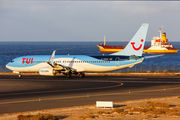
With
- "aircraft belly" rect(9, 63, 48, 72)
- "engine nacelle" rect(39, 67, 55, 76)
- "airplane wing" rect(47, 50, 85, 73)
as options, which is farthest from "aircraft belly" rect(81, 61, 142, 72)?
"aircraft belly" rect(9, 63, 48, 72)

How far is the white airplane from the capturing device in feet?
152

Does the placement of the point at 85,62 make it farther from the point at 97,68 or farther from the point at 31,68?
the point at 31,68

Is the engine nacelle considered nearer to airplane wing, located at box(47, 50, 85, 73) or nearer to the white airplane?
the white airplane

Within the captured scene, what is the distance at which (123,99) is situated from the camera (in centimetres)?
2664

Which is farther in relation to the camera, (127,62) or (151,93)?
(127,62)

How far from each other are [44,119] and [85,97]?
10.6 metres

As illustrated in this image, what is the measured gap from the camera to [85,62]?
48.1 meters

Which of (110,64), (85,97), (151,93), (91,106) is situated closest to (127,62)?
(110,64)

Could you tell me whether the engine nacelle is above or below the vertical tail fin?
below

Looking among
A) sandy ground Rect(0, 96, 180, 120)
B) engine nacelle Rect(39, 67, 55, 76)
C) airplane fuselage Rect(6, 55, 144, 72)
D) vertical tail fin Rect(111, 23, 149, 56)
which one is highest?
vertical tail fin Rect(111, 23, 149, 56)

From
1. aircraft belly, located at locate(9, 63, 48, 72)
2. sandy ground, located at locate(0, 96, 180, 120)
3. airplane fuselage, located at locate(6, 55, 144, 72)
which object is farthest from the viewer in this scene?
aircraft belly, located at locate(9, 63, 48, 72)

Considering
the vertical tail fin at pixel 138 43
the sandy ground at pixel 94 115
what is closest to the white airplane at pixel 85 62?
the vertical tail fin at pixel 138 43

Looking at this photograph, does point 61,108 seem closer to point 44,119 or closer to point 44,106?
point 44,106

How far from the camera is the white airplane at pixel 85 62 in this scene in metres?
46.2
